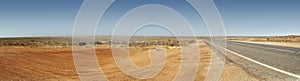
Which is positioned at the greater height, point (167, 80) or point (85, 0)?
point (85, 0)

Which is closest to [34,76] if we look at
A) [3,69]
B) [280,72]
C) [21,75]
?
[21,75]

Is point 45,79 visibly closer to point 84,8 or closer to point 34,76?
point 34,76

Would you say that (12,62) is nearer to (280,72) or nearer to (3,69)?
(3,69)

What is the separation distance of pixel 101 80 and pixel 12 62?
857cm

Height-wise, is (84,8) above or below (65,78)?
above

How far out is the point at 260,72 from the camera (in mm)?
10875

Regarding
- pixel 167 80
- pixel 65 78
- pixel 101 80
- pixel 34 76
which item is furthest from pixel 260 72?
pixel 34 76

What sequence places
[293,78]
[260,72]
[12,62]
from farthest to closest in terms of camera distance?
[12,62] → [260,72] → [293,78]

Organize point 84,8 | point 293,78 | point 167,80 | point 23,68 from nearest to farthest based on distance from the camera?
point 293,78 → point 84,8 → point 167,80 → point 23,68

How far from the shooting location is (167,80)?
1185 cm

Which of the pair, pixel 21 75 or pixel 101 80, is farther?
pixel 21 75

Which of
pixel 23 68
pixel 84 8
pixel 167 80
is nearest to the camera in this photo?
pixel 84 8

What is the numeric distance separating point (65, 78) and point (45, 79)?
945 mm

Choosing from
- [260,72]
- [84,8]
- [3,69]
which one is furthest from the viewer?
[3,69]
